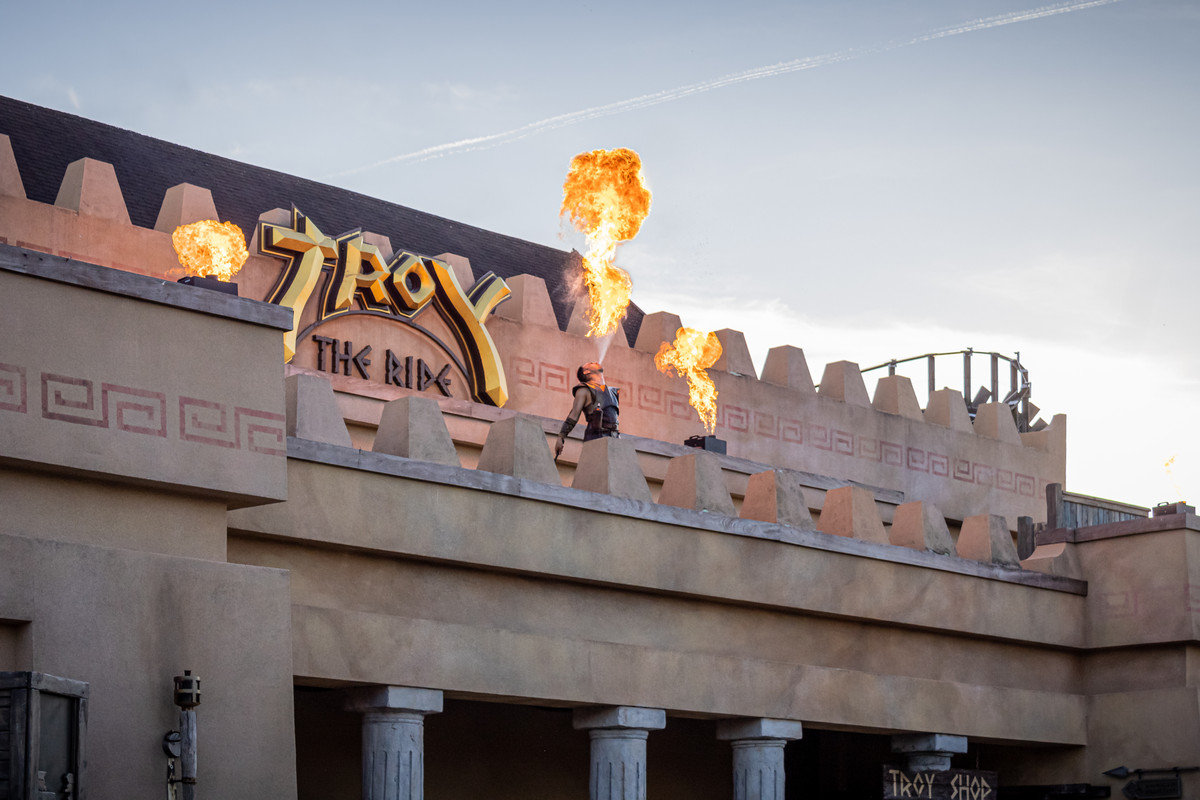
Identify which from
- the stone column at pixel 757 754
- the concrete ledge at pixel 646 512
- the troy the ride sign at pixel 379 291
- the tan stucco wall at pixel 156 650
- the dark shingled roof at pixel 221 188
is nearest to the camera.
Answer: the tan stucco wall at pixel 156 650

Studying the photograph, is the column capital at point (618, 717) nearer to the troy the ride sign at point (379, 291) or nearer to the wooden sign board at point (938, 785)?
the wooden sign board at point (938, 785)

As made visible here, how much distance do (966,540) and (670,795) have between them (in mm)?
5460

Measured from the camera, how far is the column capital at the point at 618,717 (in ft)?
55.4

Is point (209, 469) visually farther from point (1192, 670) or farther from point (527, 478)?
point (1192, 670)

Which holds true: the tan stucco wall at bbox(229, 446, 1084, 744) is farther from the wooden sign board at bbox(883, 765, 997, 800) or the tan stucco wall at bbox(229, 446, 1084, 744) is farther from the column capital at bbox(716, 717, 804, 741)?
the wooden sign board at bbox(883, 765, 997, 800)

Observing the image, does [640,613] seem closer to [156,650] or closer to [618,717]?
[618,717]

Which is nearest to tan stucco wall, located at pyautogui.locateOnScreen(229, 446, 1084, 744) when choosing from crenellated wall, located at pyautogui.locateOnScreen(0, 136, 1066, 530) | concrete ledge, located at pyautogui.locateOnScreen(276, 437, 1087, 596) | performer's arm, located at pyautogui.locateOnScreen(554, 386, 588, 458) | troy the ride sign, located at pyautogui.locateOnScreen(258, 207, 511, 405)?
concrete ledge, located at pyautogui.locateOnScreen(276, 437, 1087, 596)

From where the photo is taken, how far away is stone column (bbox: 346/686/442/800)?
15156 millimetres

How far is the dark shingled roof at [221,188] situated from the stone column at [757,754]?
8758 millimetres

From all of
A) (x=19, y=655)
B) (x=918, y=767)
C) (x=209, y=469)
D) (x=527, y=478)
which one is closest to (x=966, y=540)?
(x=918, y=767)

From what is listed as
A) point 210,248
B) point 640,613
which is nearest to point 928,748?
point 640,613

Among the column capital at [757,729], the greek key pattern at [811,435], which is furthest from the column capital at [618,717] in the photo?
the greek key pattern at [811,435]

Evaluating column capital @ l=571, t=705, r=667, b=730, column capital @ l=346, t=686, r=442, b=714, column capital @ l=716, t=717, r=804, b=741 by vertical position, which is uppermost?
column capital @ l=346, t=686, r=442, b=714

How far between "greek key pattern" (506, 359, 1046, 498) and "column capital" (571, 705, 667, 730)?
255 inches
